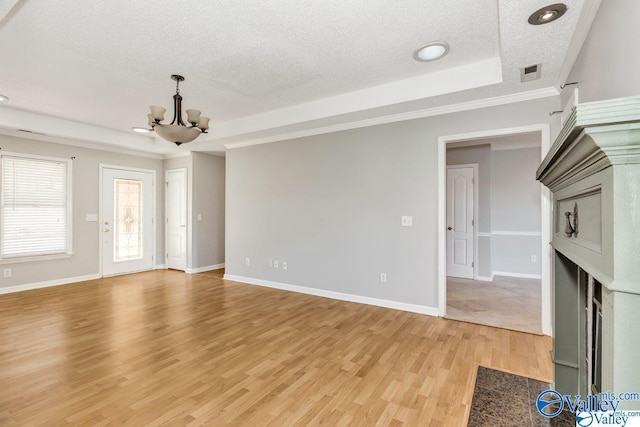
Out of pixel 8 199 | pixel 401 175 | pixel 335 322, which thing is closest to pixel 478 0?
pixel 401 175

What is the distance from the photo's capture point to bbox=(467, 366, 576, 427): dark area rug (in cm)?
190

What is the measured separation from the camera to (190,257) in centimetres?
636

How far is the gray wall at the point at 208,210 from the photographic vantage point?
6383 millimetres

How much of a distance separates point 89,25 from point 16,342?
3059 mm

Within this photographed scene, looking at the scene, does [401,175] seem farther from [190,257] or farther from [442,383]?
[190,257]

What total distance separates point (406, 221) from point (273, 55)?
2499mm

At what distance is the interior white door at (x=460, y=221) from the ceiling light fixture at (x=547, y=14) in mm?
4076

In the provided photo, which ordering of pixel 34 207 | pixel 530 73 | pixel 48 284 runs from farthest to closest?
pixel 48 284 → pixel 34 207 → pixel 530 73

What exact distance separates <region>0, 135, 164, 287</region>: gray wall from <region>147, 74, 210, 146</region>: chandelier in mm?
3474

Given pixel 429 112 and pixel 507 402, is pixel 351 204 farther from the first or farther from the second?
pixel 507 402

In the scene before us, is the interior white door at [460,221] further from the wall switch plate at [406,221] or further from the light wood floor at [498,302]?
the wall switch plate at [406,221]

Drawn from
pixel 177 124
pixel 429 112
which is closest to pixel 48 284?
pixel 177 124

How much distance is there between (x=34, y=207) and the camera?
5043 mm

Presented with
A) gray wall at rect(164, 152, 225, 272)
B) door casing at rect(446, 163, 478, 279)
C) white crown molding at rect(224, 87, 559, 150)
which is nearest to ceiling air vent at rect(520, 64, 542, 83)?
white crown molding at rect(224, 87, 559, 150)
